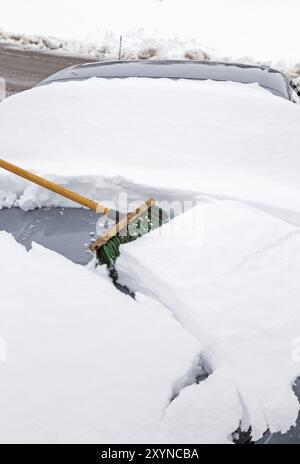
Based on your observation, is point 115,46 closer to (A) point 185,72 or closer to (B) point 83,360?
(A) point 185,72

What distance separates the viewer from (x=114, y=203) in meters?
2.20

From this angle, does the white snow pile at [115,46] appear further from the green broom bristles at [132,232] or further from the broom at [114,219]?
the green broom bristles at [132,232]

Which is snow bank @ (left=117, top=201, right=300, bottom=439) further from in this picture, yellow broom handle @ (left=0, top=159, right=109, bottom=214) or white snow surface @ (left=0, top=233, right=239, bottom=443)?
yellow broom handle @ (left=0, top=159, right=109, bottom=214)

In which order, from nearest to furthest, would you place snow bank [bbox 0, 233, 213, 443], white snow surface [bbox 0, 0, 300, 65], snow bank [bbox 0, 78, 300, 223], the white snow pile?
snow bank [bbox 0, 233, 213, 443]
snow bank [bbox 0, 78, 300, 223]
the white snow pile
white snow surface [bbox 0, 0, 300, 65]

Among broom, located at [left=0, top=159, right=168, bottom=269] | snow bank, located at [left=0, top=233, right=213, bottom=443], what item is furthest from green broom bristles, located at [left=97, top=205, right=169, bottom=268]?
snow bank, located at [left=0, top=233, right=213, bottom=443]

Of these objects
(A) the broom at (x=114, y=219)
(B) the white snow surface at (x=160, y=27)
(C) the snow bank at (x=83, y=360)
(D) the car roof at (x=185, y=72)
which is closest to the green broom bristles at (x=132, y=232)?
(A) the broom at (x=114, y=219)

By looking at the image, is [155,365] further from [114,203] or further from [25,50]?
[25,50]

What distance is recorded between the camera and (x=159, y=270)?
1.58 meters

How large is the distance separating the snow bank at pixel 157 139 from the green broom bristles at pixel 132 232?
0.59 ft

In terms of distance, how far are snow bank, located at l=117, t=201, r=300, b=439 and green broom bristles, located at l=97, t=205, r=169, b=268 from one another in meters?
0.07

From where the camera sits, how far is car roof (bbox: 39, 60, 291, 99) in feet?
9.58

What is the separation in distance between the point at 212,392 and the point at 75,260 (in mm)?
807
